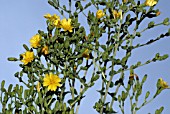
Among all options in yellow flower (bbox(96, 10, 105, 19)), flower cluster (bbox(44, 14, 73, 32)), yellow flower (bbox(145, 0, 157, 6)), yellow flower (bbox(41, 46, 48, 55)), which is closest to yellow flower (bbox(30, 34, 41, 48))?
yellow flower (bbox(41, 46, 48, 55))

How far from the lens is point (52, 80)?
155 inches

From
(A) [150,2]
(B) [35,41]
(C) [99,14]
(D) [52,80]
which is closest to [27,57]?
(B) [35,41]

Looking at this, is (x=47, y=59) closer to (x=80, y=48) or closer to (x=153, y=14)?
(x=80, y=48)

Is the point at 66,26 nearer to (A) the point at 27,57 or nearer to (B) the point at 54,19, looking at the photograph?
(B) the point at 54,19

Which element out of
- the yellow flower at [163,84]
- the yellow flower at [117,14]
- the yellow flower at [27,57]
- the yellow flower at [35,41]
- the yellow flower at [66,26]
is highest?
the yellow flower at [117,14]

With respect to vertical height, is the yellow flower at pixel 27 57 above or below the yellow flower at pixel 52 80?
above

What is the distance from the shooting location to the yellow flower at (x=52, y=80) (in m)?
3.96

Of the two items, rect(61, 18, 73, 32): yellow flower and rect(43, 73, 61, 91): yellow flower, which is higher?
rect(61, 18, 73, 32): yellow flower

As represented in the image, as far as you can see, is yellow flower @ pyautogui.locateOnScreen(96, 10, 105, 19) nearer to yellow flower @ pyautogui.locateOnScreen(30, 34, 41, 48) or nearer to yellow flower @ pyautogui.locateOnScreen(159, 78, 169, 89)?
yellow flower @ pyautogui.locateOnScreen(30, 34, 41, 48)

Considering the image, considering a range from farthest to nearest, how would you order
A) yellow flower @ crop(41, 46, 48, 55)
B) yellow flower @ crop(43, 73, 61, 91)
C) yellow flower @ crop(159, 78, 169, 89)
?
yellow flower @ crop(159, 78, 169, 89), yellow flower @ crop(41, 46, 48, 55), yellow flower @ crop(43, 73, 61, 91)

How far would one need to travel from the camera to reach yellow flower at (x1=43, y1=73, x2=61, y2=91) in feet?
13.0

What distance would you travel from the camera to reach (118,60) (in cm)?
406

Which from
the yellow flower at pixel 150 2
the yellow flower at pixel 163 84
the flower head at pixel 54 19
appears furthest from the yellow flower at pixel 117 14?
the yellow flower at pixel 163 84

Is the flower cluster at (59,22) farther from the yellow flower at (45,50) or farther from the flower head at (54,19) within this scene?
the yellow flower at (45,50)
